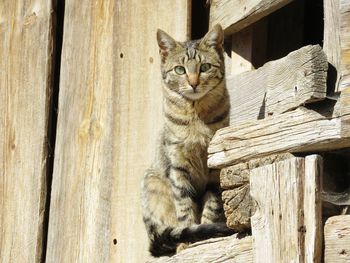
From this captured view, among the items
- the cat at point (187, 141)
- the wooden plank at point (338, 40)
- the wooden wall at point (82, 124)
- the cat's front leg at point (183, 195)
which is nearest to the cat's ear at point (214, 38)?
the cat at point (187, 141)

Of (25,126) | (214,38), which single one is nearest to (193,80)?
(214,38)

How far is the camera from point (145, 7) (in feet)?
16.1

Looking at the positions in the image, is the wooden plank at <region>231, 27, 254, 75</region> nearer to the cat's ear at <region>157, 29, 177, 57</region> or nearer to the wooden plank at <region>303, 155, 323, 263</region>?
the cat's ear at <region>157, 29, 177, 57</region>

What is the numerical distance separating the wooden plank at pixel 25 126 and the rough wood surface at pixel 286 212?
71.6 inches

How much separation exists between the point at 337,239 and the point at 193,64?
1.57 m

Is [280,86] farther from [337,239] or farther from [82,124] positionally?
[82,124]

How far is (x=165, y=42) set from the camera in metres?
4.70

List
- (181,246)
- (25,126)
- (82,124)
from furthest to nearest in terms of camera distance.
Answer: (25,126) < (82,124) < (181,246)

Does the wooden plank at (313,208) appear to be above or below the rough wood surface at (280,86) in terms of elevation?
below

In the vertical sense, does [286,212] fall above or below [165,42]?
below

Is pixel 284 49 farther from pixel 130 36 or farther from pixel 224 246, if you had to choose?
pixel 224 246

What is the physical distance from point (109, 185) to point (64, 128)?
1.67ft

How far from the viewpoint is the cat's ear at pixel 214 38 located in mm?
4582

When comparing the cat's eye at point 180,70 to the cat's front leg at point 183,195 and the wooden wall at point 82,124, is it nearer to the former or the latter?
the wooden wall at point 82,124
